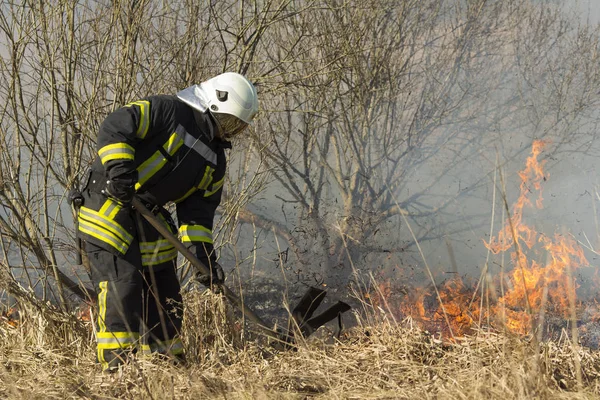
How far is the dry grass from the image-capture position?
2.55 meters

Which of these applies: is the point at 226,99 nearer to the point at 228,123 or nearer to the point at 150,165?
the point at 228,123

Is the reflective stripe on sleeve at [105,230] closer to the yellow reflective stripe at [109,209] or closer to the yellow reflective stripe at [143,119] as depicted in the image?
the yellow reflective stripe at [109,209]

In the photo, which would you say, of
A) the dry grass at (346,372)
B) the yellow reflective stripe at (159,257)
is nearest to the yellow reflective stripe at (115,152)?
the yellow reflective stripe at (159,257)

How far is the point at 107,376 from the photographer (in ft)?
9.93

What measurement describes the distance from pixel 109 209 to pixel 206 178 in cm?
58

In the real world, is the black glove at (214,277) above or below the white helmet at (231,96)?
below

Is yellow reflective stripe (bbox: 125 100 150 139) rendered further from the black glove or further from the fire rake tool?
the black glove

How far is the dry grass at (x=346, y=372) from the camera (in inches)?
101

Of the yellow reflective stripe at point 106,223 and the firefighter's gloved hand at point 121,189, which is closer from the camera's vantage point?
the firefighter's gloved hand at point 121,189

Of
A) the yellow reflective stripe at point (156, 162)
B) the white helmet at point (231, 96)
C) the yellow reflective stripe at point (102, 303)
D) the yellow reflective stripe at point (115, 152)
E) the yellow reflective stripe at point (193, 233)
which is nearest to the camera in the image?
the yellow reflective stripe at point (115, 152)

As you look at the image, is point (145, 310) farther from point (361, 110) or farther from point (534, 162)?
point (534, 162)

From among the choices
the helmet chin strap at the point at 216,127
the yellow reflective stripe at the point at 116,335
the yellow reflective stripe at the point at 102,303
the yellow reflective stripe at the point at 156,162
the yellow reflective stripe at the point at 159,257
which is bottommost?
the yellow reflective stripe at the point at 116,335

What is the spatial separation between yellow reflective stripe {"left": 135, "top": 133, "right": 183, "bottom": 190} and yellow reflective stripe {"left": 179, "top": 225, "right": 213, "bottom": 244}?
0.40m

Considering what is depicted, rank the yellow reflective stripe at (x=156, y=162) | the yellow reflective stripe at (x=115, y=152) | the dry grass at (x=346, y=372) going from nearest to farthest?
the dry grass at (x=346, y=372), the yellow reflective stripe at (x=115, y=152), the yellow reflective stripe at (x=156, y=162)
